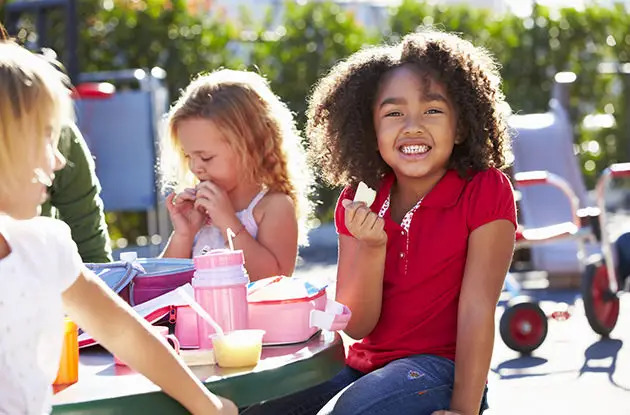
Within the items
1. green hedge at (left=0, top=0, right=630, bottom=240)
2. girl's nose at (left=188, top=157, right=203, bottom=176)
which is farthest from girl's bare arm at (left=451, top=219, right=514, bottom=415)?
green hedge at (left=0, top=0, right=630, bottom=240)

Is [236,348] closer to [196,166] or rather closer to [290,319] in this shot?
[290,319]

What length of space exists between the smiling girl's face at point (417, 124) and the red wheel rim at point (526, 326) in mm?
3129

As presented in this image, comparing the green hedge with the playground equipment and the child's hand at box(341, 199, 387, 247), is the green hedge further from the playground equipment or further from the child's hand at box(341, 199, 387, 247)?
the child's hand at box(341, 199, 387, 247)

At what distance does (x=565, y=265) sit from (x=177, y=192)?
5.12 metres

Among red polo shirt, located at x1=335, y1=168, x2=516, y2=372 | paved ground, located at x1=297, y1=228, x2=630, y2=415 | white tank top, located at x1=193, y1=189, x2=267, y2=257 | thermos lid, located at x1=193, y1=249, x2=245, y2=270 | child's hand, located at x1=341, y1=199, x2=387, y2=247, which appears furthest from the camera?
paved ground, located at x1=297, y1=228, x2=630, y2=415

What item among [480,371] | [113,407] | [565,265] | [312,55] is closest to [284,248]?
[480,371]

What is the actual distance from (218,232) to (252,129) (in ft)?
1.01

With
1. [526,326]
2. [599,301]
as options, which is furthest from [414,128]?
[599,301]

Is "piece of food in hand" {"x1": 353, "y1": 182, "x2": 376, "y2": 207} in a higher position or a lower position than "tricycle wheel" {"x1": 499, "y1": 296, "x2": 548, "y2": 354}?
higher

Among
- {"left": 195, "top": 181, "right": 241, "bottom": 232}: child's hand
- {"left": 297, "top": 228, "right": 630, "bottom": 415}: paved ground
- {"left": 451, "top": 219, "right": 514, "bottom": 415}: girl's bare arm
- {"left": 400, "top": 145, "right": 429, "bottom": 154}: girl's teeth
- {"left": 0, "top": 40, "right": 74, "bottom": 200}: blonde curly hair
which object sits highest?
{"left": 0, "top": 40, "right": 74, "bottom": 200}: blonde curly hair

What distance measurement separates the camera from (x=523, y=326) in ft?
19.0

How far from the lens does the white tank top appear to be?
331 cm

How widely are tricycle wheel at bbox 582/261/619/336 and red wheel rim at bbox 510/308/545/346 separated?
39 cm

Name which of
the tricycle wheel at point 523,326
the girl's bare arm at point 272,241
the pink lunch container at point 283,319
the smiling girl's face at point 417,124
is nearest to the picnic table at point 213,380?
the pink lunch container at point 283,319
